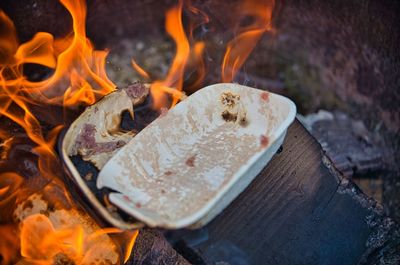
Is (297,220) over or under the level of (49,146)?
under

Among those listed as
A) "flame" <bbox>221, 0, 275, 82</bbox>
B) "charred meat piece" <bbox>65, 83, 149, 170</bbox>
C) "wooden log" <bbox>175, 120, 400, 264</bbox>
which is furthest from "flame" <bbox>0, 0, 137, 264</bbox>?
"flame" <bbox>221, 0, 275, 82</bbox>

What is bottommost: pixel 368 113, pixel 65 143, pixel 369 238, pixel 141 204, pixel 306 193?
pixel 368 113

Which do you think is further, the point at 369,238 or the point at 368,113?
the point at 368,113

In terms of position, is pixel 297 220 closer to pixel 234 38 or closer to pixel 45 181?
pixel 45 181

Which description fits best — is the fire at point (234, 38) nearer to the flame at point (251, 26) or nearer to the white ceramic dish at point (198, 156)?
the flame at point (251, 26)

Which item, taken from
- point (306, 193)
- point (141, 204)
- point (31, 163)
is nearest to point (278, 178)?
point (306, 193)

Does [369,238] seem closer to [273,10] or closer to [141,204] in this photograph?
[141,204]

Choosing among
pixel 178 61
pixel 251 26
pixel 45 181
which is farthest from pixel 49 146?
pixel 251 26

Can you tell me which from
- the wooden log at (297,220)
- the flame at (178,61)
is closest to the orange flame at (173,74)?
the flame at (178,61)
